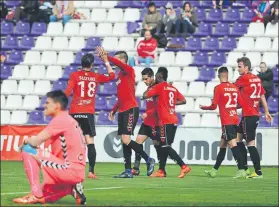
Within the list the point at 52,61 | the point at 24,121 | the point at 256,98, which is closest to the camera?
the point at 256,98

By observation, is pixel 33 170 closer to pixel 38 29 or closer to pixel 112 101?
pixel 112 101

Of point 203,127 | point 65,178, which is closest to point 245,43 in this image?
point 203,127

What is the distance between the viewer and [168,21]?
2888cm

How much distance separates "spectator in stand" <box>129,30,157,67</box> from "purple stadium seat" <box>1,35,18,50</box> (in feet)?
17.0

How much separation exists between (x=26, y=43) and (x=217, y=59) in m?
7.19

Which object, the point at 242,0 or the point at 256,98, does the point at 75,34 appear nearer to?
the point at 242,0

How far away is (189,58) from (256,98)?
981 cm

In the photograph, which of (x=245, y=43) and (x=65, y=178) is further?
(x=245, y=43)

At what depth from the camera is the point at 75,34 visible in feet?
101

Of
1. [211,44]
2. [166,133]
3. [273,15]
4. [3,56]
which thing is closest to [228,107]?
[166,133]

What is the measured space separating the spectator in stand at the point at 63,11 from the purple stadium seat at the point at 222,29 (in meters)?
5.68

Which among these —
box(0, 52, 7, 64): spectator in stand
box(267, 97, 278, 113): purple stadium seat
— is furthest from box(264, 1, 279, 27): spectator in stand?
box(0, 52, 7, 64): spectator in stand

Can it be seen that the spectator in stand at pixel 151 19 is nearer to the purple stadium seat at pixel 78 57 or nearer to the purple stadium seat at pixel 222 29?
the purple stadium seat at pixel 222 29

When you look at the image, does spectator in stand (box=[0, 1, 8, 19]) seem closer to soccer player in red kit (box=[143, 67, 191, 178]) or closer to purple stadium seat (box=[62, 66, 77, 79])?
purple stadium seat (box=[62, 66, 77, 79])
